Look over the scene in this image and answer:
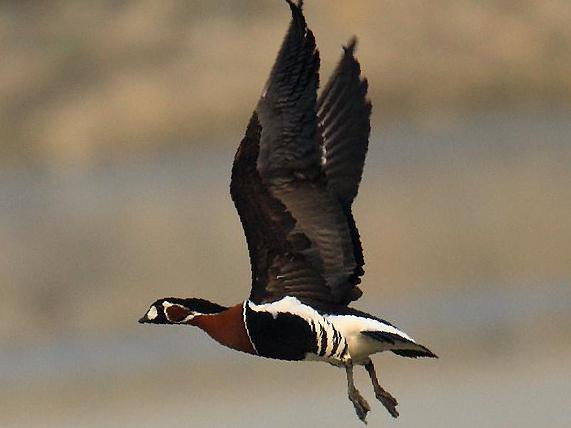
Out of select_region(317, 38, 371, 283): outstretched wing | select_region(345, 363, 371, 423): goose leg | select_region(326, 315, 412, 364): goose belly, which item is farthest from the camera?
select_region(317, 38, 371, 283): outstretched wing

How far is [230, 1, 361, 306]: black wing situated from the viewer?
41.5 ft

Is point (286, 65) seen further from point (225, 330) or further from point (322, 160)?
point (225, 330)

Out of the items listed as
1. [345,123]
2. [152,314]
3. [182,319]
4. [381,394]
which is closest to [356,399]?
[381,394]

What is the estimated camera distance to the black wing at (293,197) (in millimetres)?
12641

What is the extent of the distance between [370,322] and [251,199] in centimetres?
100

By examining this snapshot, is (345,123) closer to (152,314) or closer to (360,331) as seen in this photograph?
(360,331)

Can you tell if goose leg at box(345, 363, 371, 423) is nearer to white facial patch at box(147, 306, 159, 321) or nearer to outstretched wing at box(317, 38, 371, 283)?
outstretched wing at box(317, 38, 371, 283)

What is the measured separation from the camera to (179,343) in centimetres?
2527

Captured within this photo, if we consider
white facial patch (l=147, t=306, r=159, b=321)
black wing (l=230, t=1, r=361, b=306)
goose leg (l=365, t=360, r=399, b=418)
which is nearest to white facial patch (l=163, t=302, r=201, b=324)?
white facial patch (l=147, t=306, r=159, b=321)

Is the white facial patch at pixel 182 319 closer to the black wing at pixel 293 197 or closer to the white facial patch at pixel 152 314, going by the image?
the white facial patch at pixel 152 314

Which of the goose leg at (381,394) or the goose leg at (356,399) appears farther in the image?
the goose leg at (381,394)

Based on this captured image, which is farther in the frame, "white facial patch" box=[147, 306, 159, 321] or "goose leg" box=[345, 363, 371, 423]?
"white facial patch" box=[147, 306, 159, 321]

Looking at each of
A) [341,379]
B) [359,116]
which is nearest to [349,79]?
[359,116]

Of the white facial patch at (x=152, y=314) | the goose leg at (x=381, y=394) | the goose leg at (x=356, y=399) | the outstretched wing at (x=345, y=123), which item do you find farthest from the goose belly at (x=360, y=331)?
the white facial patch at (x=152, y=314)
